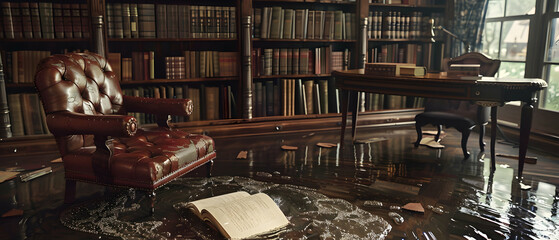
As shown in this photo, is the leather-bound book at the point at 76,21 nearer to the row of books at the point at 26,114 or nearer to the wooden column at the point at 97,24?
the wooden column at the point at 97,24

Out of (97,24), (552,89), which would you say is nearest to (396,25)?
(552,89)

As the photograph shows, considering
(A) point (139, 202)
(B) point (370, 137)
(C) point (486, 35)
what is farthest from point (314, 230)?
(C) point (486, 35)

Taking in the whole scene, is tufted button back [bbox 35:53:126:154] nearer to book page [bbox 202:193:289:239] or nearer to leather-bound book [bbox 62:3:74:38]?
book page [bbox 202:193:289:239]

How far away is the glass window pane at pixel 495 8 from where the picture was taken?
426 cm

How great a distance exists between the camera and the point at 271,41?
4375 mm

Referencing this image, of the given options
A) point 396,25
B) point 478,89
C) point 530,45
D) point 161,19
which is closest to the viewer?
point 478,89

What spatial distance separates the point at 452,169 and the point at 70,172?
2430 millimetres

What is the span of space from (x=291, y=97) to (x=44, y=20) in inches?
86.3

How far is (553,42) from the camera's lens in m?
3.71

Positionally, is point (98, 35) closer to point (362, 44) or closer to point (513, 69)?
point (362, 44)

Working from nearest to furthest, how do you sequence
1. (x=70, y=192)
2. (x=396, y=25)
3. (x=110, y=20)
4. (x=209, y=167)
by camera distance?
(x=70, y=192)
(x=209, y=167)
(x=110, y=20)
(x=396, y=25)

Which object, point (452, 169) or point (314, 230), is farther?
point (452, 169)

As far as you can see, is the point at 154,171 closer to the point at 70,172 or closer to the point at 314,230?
the point at 70,172

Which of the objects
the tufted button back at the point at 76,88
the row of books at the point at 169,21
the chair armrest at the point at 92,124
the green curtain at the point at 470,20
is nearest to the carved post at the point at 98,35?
the row of books at the point at 169,21
